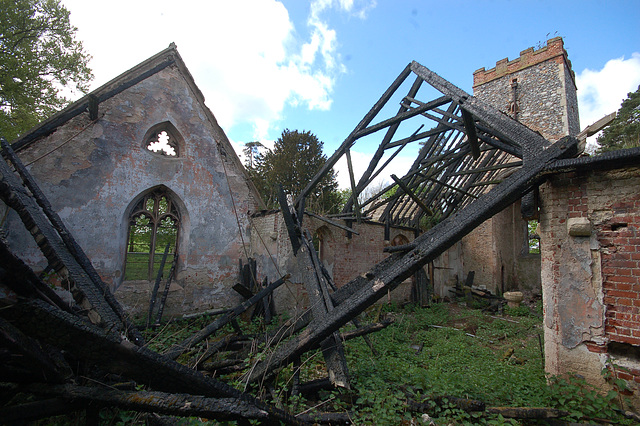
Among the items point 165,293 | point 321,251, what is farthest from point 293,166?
point 165,293

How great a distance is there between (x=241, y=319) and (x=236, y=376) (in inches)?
117

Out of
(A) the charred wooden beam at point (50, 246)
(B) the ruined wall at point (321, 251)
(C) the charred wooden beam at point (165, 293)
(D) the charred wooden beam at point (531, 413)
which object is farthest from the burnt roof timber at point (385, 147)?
(A) the charred wooden beam at point (50, 246)

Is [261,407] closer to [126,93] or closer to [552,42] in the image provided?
[126,93]

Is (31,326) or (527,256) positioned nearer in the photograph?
(31,326)

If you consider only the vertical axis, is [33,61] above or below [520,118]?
below

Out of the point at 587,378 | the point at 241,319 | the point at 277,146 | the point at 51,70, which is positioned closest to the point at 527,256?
the point at 587,378

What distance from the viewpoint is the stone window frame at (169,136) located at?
753 cm

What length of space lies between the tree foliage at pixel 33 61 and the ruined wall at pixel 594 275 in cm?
1486

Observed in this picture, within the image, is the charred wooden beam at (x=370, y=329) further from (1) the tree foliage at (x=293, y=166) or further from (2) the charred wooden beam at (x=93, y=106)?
(1) the tree foliage at (x=293, y=166)

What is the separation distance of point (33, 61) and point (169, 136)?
748 centimetres

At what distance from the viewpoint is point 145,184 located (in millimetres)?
7223

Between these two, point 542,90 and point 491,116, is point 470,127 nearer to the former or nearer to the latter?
point 491,116

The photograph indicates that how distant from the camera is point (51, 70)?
11422mm

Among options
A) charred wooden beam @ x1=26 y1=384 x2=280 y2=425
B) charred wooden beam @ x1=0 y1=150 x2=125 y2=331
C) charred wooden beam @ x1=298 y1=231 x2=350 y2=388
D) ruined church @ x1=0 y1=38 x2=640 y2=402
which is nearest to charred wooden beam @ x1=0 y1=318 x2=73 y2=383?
charred wooden beam @ x1=26 y1=384 x2=280 y2=425
